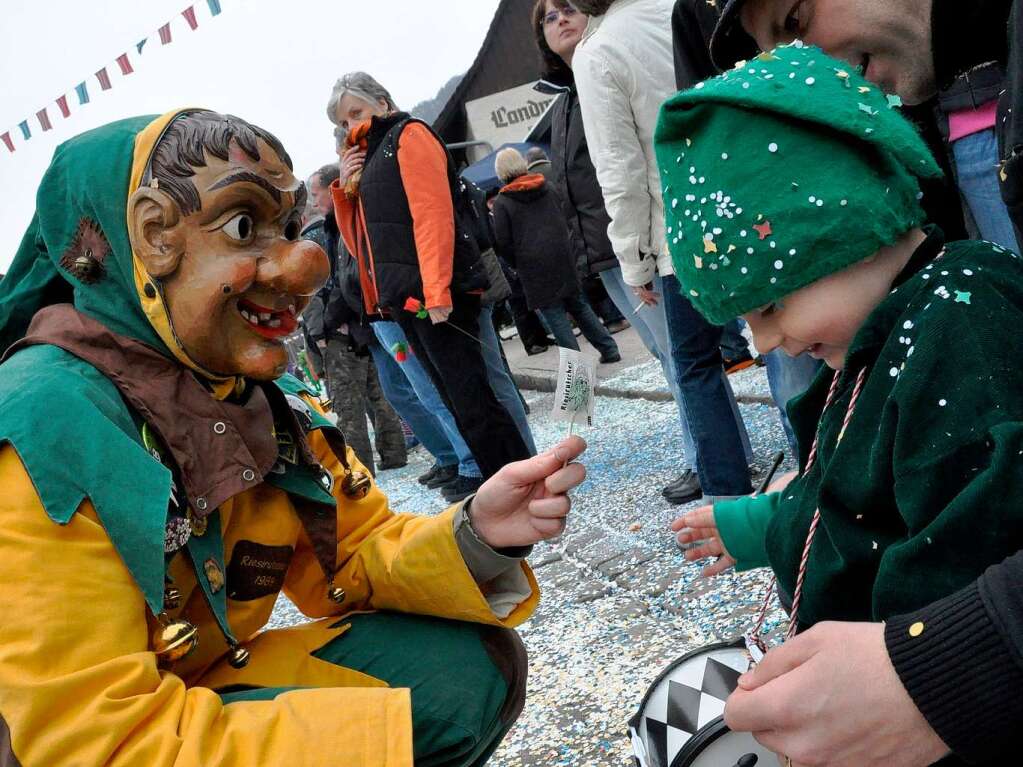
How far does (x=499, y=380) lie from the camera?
3988 millimetres

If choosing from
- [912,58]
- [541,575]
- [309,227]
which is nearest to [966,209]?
[912,58]

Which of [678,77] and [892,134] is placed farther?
[678,77]

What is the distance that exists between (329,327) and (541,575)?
2801mm

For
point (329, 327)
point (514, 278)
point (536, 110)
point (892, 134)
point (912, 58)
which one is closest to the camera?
point (892, 134)

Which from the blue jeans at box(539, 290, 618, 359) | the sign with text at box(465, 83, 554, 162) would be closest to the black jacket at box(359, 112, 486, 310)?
the blue jeans at box(539, 290, 618, 359)

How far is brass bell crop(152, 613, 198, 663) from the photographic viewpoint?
1232mm

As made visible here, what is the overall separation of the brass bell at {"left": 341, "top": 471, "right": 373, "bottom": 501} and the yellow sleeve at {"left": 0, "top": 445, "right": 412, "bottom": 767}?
614mm

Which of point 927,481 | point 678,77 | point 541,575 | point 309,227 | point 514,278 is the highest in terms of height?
point 678,77

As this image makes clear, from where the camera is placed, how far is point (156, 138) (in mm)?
1412

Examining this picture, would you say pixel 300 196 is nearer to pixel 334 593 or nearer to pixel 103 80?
pixel 334 593

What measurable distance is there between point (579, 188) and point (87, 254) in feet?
9.63

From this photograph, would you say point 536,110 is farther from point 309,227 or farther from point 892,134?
point 892,134

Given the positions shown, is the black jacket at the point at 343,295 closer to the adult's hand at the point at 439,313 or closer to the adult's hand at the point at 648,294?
the adult's hand at the point at 439,313

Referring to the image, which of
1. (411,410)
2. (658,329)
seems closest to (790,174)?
(658,329)
